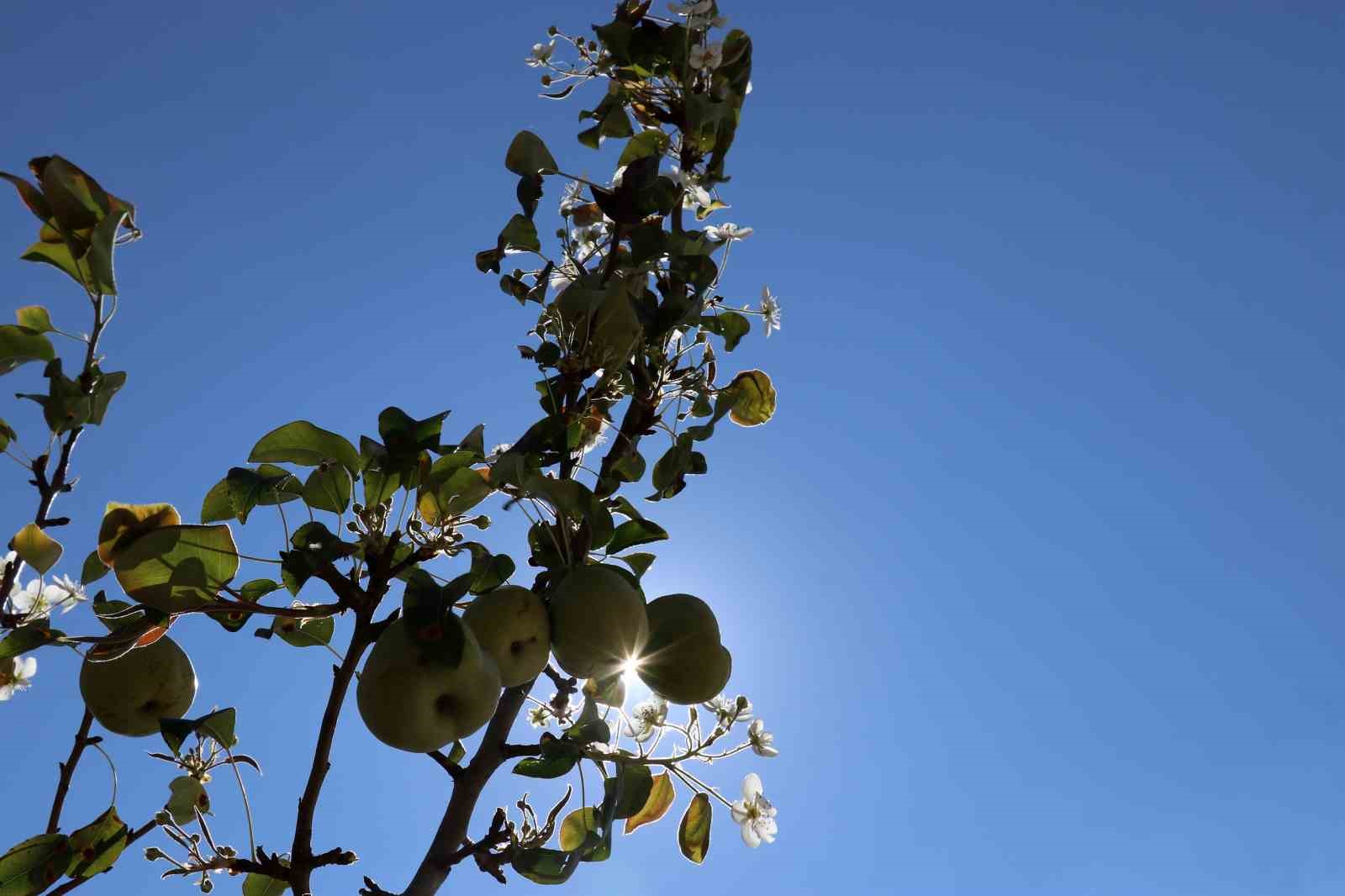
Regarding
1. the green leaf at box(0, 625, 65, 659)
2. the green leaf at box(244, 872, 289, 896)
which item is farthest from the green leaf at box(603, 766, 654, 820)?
the green leaf at box(0, 625, 65, 659)

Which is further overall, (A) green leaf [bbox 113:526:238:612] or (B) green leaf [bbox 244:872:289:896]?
(B) green leaf [bbox 244:872:289:896]

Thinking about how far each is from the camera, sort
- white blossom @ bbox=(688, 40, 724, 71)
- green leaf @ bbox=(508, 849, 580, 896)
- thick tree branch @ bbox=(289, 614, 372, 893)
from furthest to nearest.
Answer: white blossom @ bbox=(688, 40, 724, 71), green leaf @ bbox=(508, 849, 580, 896), thick tree branch @ bbox=(289, 614, 372, 893)

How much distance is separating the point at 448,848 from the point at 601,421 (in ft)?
2.40

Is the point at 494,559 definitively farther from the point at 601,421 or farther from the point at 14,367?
the point at 14,367

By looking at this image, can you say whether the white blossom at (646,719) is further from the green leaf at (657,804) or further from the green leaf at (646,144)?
the green leaf at (646,144)

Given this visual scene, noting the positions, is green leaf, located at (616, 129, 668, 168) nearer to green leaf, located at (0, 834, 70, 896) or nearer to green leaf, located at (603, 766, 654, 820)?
green leaf, located at (603, 766, 654, 820)

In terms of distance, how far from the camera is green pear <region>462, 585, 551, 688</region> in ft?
3.72

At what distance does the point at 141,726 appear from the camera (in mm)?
1267

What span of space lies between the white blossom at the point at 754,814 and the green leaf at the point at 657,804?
0.10m

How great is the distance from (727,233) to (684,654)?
783mm

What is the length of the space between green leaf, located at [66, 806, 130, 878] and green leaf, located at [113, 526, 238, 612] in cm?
32

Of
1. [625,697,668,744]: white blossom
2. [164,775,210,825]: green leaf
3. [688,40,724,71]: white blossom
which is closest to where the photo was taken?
[164,775,210,825]: green leaf

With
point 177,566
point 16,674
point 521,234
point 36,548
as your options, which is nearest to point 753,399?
point 521,234

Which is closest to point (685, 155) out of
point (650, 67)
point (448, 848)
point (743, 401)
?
point (650, 67)
